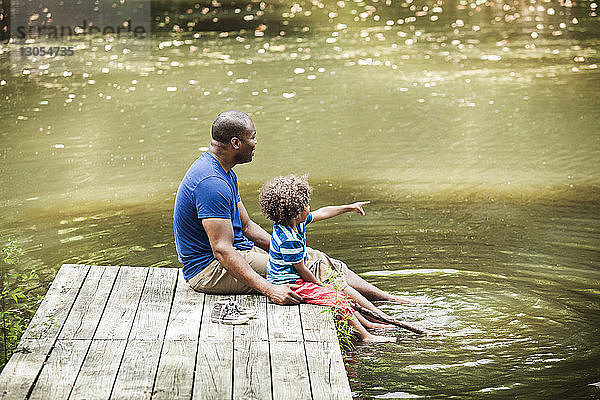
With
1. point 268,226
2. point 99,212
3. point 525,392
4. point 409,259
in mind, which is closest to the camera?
point 525,392

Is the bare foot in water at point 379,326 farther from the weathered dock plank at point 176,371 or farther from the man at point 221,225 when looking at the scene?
the weathered dock plank at point 176,371

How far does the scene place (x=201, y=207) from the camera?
4793 mm

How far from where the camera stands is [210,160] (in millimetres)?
4949

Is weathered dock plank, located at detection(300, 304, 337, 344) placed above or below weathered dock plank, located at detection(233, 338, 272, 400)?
below

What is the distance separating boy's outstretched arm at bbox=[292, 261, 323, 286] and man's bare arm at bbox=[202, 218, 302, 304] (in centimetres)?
17

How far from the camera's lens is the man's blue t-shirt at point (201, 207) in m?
4.79

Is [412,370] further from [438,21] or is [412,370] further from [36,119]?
[438,21]

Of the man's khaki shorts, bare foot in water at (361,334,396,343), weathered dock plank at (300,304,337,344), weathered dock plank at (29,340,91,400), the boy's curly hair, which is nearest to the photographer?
weathered dock plank at (29,340,91,400)

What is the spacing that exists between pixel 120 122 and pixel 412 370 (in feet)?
24.2

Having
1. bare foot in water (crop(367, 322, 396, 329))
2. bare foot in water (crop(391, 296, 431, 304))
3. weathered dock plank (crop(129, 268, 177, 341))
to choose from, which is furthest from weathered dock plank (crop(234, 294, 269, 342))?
bare foot in water (crop(391, 296, 431, 304))

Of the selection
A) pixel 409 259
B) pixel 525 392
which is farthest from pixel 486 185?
pixel 525 392

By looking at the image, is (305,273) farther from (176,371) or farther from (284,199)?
(176,371)

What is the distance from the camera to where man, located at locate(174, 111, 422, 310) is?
4.77m

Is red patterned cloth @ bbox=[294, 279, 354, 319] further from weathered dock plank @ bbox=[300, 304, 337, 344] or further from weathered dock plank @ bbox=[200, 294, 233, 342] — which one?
weathered dock plank @ bbox=[200, 294, 233, 342]
